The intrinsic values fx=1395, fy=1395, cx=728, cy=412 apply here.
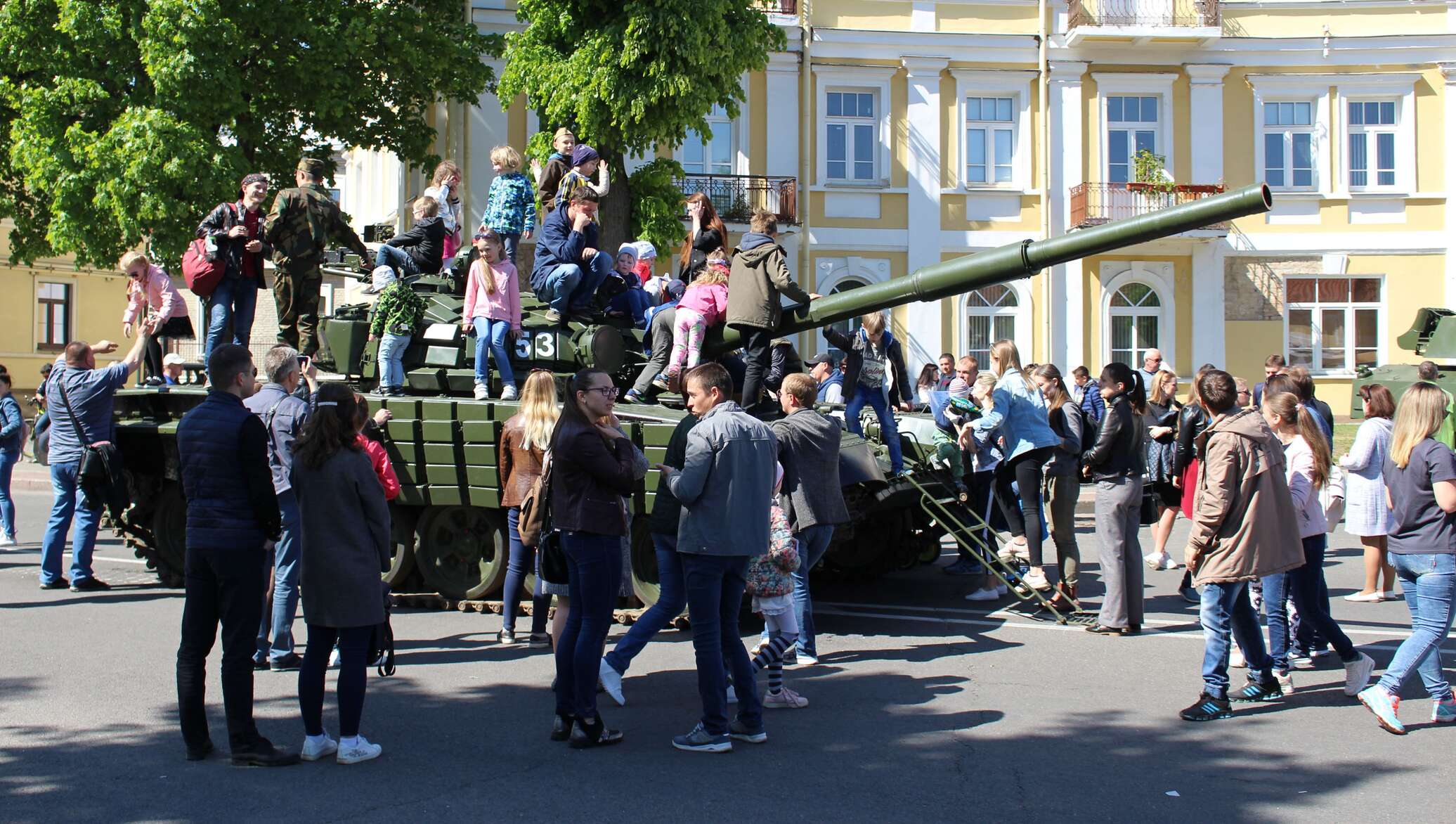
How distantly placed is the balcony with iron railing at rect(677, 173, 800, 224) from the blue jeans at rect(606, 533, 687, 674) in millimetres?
18280

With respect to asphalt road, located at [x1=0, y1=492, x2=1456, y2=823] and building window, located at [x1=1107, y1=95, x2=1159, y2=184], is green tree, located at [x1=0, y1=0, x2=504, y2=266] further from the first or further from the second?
asphalt road, located at [x1=0, y1=492, x2=1456, y2=823]

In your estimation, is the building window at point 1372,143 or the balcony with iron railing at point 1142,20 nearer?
the balcony with iron railing at point 1142,20

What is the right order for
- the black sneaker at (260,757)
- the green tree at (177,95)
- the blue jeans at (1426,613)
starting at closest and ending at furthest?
the black sneaker at (260,757) → the blue jeans at (1426,613) → the green tree at (177,95)

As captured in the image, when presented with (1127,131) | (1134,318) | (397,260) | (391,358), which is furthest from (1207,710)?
(1127,131)

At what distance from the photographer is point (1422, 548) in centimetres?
638

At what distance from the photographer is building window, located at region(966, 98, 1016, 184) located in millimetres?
24953

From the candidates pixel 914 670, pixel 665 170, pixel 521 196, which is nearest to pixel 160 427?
pixel 521 196

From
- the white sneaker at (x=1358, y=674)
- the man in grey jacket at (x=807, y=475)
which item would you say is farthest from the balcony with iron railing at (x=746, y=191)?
the white sneaker at (x=1358, y=674)

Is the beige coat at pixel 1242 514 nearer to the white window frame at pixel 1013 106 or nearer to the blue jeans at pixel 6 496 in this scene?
the blue jeans at pixel 6 496

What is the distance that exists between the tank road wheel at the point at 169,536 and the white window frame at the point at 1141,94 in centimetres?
1845

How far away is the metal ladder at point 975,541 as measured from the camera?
930 cm

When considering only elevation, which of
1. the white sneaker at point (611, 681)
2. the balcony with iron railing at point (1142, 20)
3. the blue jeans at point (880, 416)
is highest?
the balcony with iron railing at point (1142, 20)

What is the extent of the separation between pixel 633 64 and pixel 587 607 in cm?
1442

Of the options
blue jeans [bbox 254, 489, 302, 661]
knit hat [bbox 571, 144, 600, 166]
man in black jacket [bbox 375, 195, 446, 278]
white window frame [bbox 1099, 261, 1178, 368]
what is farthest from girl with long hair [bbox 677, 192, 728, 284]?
white window frame [bbox 1099, 261, 1178, 368]
